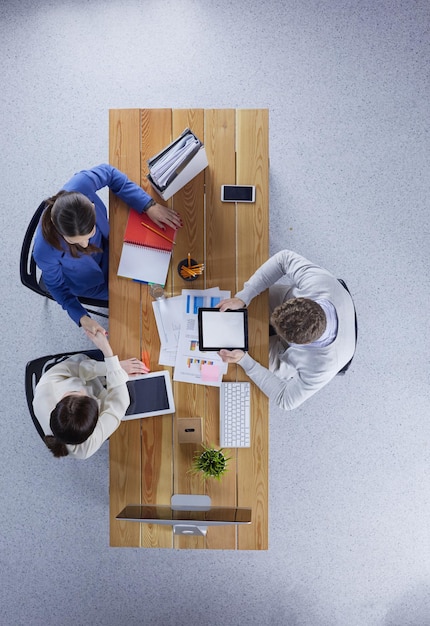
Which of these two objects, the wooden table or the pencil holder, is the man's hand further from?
the pencil holder

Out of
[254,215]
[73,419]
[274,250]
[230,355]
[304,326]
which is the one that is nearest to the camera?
[304,326]

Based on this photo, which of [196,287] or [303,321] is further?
[196,287]

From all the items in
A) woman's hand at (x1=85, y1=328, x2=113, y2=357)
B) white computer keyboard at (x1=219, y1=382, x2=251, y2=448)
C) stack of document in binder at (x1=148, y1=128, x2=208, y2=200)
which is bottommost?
white computer keyboard at (x1=219, y1=382, x2=251, y2=448)

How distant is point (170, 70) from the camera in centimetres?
266

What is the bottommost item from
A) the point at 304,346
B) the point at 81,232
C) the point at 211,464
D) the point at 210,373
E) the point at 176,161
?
the point at 211,464

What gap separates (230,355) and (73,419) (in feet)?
2.10

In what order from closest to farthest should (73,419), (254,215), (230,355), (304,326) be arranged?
(304,326), (73,419), (230,355), (254,215)

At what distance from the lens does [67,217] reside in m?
1.62

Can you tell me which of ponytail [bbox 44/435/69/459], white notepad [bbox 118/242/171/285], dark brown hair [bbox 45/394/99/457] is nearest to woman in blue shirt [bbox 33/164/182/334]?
white notepad [bbox 118/242/171/285]

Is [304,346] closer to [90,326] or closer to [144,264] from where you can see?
[144,264]

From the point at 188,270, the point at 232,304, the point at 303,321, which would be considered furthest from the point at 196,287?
the point at 303,321

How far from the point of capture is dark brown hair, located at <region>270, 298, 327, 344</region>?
1.60m

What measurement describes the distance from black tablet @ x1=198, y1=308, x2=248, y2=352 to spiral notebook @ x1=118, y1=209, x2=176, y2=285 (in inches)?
11.0

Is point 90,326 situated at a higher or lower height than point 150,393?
higher
